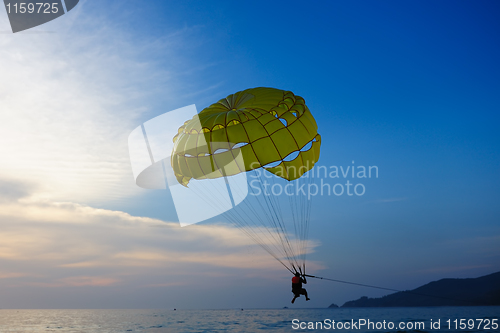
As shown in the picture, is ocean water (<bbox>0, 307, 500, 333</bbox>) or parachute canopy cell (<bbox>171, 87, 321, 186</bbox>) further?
ocean water (<bbox>0, 307, 500, 333</bbox>)

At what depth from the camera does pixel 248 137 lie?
11.6 meters

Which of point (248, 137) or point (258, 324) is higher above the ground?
point (248, 137)

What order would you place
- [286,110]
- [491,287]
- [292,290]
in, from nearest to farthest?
[292,290], [286,110], [491,287]

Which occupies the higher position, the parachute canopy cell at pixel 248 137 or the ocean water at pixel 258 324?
the parachute canopy cell at pixel 248 137

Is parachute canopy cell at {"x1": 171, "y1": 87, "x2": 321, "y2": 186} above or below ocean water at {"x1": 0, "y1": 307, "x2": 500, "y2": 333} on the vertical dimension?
above

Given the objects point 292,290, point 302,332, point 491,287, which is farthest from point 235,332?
point 491,287

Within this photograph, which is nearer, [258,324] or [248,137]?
[248,137]

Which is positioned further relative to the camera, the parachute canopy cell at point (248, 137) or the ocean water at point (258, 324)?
the ocean water at point (258, 324)

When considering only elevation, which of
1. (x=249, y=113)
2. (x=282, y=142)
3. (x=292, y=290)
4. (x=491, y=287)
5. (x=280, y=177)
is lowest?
(x=491, y=287)

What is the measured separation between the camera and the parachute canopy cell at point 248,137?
11703 millimetres

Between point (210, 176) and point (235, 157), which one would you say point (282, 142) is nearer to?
point (235, 157)

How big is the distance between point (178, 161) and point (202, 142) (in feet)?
4.84

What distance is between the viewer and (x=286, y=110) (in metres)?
12.5

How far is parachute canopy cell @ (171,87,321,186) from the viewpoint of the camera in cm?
1170
